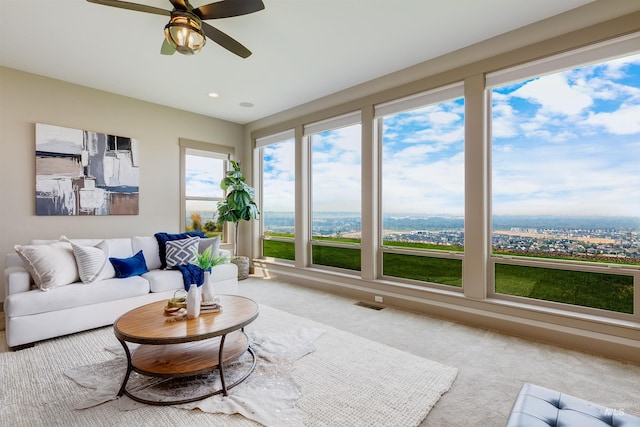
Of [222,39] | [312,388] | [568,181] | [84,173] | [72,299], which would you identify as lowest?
[312,388]

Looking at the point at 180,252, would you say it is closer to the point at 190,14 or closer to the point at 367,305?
the point at 367,305

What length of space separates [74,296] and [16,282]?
1.66 ft

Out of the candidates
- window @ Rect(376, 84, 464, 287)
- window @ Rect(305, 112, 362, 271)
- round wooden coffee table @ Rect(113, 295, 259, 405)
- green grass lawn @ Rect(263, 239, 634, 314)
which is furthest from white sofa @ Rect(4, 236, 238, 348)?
window @ Rect(376, 84, 464, 287)

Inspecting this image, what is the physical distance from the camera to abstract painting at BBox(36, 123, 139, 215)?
403 centimetres

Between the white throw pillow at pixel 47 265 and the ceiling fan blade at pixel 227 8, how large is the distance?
9.13ft

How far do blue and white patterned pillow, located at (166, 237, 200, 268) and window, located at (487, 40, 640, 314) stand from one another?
384 cm

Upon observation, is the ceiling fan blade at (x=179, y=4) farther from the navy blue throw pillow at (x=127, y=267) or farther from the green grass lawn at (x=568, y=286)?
the green grass lawn at (x=568, y=286)

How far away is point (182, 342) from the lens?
200 cm

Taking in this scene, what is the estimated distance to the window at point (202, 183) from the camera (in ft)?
18.1

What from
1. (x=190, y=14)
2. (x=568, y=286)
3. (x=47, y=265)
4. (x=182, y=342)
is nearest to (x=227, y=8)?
(x=190, y=14)

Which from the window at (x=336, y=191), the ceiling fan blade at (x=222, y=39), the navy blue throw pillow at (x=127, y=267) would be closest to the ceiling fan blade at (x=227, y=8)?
the ceiling fan blade at (x=222, y=39)

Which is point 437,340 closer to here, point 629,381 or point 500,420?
point 500,420

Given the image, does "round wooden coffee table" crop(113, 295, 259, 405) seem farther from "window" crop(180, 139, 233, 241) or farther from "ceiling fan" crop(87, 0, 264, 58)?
"window" crop(180, 139, 233, 241)

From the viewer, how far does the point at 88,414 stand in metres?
1.92
